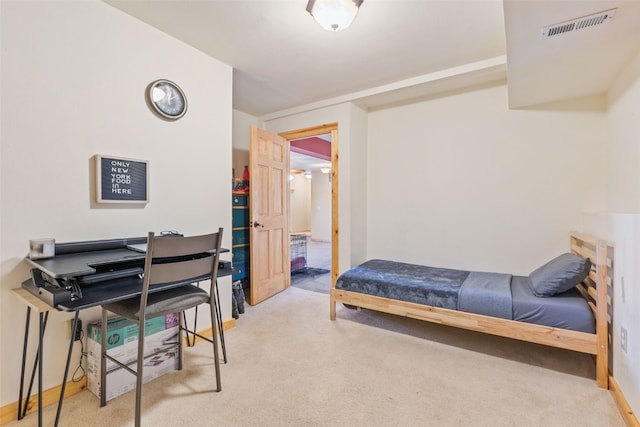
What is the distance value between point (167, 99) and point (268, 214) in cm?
171

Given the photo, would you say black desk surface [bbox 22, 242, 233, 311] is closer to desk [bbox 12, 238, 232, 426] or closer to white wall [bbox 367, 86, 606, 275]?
desk [bbox 12, 238, 232, 426]

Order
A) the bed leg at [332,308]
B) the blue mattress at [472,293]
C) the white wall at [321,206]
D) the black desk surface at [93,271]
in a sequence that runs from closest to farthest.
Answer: the black desk surface at [93,271] < the blue mattress at [472,293] < the bed leg at [332,308] < the white wall at [321,206]

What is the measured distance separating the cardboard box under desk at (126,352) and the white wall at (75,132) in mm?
158

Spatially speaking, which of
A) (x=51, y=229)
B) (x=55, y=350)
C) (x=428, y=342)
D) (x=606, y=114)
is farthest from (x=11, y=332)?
(x=606, y=114)

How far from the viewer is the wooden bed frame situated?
185cm

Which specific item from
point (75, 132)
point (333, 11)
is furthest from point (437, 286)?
point (75, 132)

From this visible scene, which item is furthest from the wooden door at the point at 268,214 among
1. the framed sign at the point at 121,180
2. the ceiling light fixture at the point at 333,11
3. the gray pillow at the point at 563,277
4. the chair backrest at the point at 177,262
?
the gray pillow at the point at 563,277

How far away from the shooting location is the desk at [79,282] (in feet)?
4.34

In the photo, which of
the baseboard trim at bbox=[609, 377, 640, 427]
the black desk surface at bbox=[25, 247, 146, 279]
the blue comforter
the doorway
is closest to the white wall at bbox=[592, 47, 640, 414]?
the baseboard trim at bbox=[609, 377, 640, 427]

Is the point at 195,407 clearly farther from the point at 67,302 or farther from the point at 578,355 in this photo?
the point at 578,355

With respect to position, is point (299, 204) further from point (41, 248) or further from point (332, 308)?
point (41, 248)

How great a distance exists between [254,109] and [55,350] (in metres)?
3.25

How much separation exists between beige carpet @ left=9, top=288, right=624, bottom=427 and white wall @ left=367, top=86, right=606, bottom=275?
101 centimetres

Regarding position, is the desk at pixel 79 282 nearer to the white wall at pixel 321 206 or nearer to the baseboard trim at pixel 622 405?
the baseboard trim at pixel 622 405
